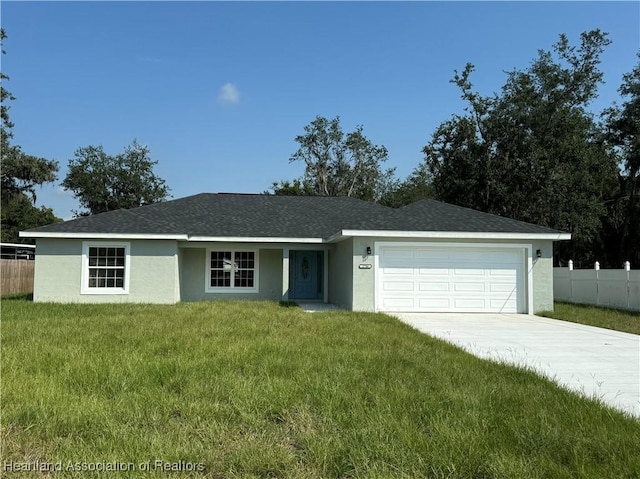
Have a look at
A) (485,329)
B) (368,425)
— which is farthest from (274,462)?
(485,329)

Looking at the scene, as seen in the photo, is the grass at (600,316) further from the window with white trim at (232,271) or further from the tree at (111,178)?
the tree at (111,178)

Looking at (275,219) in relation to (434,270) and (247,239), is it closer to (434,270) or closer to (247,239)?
(247,239)

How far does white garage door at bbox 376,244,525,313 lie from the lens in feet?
48.8

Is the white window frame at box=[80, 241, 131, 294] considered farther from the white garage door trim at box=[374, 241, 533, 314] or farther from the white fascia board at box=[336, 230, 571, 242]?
the white garage door trim at box=[374, 241, 533, 314]

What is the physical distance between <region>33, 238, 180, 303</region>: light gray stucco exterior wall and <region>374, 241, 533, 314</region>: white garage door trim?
6929 millimetres

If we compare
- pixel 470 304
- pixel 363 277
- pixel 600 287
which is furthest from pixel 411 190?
pixel 363 277

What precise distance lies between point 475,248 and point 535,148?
1573 cm

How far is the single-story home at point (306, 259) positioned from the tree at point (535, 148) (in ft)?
41.2

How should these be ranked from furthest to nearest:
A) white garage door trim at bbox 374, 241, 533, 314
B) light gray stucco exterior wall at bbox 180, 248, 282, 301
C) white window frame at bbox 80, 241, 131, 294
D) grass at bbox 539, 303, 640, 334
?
light gray stucco exterior wall at bbox 180, 248, 282, 301 < white window frame at bbox 80, 241, 131, 294 < white garage door trim at bbox 374, 241, 533, 314 < grass at bbox 539, 303, 640, 334

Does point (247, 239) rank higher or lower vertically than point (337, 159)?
lower

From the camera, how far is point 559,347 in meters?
8.98

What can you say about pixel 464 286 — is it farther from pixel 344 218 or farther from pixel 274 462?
pixel 274 462

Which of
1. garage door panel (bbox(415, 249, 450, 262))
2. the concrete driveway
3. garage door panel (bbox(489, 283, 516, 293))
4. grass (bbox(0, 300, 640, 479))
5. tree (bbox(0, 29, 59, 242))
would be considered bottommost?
the concrete driveway

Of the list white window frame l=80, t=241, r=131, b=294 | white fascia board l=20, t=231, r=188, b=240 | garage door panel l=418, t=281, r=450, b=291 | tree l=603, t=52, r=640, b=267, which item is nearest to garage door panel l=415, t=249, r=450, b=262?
garage door panel l=418, t=281, r=450, b=291
